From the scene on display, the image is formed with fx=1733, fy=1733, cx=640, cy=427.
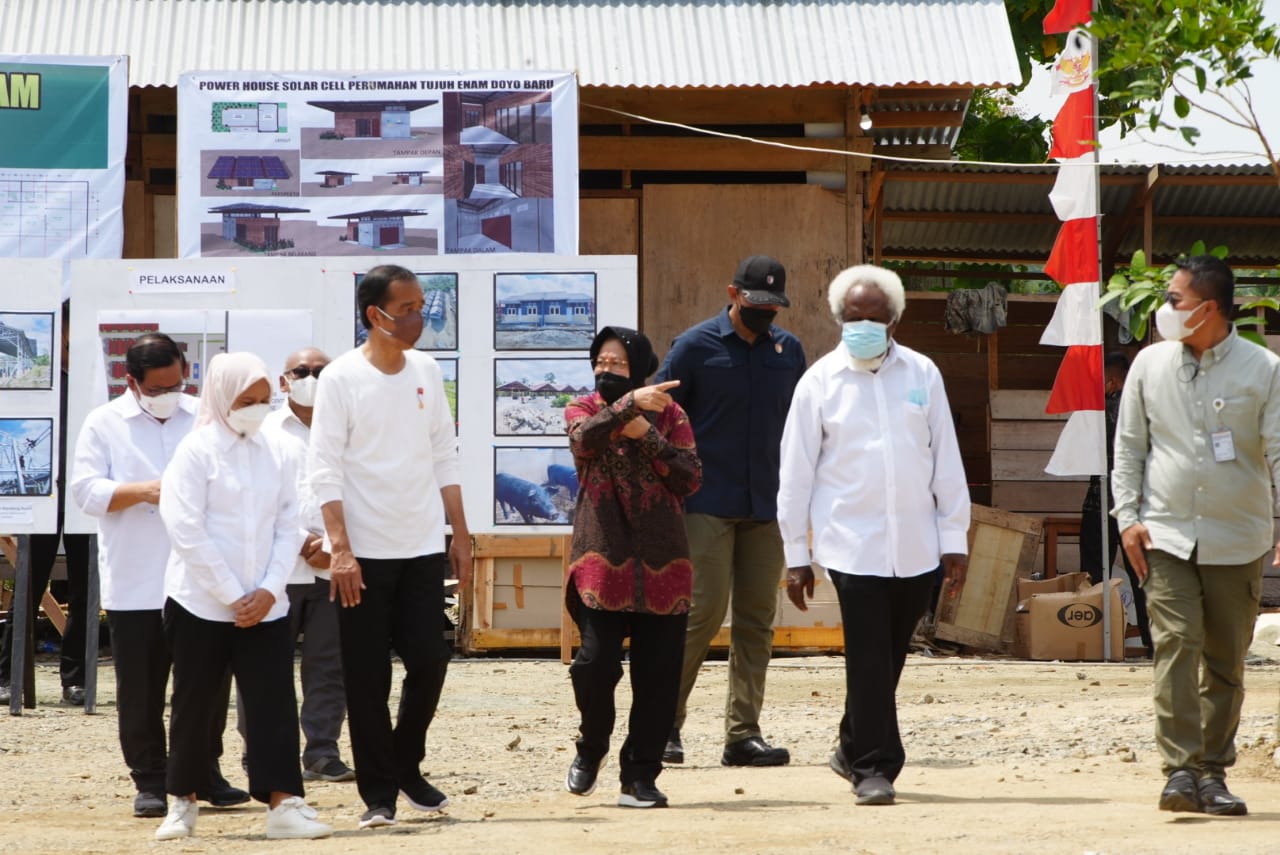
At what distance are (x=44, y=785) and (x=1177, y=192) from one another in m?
10.6

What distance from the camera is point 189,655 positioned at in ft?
18.1

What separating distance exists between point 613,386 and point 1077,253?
6164 millimetres

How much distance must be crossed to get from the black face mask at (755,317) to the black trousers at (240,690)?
233 cm

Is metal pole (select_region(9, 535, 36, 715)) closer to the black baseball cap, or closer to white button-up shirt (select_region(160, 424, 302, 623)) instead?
white button-up shirt (select_region(160, 424, 302, 623))

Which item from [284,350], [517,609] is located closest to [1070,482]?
[517,609]

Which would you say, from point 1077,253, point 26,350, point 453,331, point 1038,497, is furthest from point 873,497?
point 1038,497

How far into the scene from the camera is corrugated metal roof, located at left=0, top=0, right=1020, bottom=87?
11578 mm

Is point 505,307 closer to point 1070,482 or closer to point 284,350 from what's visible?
point 284,350

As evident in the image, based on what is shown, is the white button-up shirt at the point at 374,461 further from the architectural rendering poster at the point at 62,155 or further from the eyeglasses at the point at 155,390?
the architectural rendering poster at the point at 62,155

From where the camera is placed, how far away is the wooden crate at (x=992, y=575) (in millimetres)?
11906

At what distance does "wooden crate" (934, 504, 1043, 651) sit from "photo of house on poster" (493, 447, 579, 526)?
11.6 ft

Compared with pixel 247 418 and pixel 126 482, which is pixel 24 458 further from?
pixel 247 418

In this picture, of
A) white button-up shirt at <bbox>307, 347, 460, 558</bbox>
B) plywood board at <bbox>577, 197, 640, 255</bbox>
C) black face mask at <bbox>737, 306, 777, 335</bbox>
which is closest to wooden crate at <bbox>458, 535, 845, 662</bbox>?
plywood board at <bbox>577, 197, 640, 255</bbox>

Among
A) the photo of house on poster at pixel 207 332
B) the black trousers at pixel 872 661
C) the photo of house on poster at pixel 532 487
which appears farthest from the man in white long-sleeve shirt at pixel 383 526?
the photo of house on poster at pixel 532 487
